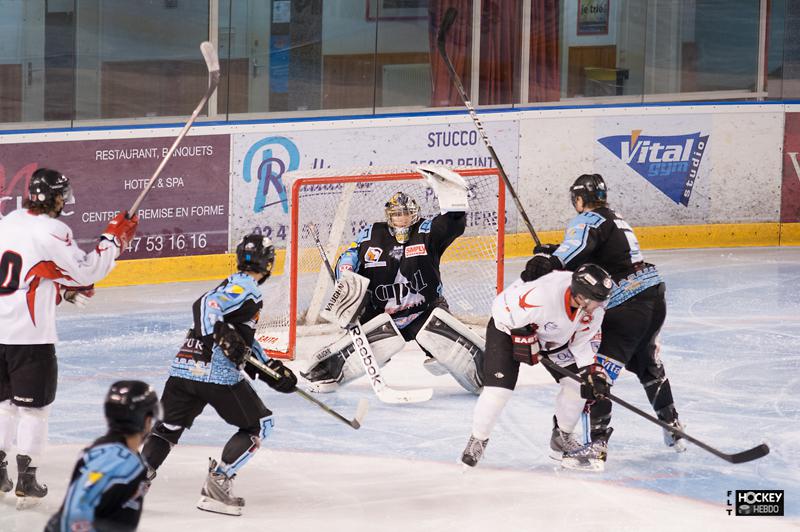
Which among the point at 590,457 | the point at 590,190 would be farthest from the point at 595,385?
the point at 590,190

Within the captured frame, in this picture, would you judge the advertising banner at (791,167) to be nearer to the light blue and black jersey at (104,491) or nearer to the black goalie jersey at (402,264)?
the black goalie jersey at (402,264)

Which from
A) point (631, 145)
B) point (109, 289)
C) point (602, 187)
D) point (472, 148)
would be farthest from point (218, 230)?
point (602, 187)

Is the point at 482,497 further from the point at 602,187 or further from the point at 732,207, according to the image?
the point at 732,207

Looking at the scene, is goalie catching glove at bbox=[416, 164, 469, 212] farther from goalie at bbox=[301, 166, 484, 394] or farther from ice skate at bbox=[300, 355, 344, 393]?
ice skate at bbox=[300, 355, 344, 393]

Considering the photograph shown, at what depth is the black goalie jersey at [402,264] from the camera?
6.38 metres

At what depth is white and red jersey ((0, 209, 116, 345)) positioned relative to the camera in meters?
4.56

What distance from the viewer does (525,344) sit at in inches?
195

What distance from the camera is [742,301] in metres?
8.68

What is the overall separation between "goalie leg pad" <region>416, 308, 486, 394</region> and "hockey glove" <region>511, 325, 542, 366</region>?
1386mm

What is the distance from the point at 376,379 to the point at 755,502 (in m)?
1.96

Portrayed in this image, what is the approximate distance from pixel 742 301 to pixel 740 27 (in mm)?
3360

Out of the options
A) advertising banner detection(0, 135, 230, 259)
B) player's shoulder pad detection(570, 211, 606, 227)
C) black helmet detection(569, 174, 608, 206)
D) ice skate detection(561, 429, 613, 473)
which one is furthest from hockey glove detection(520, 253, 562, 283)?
advertising banner detection(0, 135, 230, 259)

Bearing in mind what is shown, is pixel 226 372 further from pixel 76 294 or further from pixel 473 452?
pixel 473 452

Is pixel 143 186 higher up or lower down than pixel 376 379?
higher up
